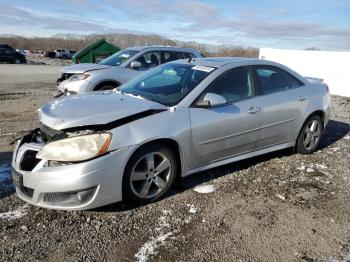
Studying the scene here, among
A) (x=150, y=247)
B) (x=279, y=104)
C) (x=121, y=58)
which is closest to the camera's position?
(x=150, y=247)

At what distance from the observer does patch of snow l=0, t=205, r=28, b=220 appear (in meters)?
3.93

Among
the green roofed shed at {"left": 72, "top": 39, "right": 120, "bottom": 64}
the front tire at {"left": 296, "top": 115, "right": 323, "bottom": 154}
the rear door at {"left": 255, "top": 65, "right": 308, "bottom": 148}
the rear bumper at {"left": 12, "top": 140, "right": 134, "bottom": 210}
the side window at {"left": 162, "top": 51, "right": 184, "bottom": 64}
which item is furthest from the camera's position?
the green roofed shed at {"left": 72, "top": 39, "right": 120, "bottom": 64}

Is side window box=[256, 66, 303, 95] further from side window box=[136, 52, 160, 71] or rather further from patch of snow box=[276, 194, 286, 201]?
side window box=[136, 52, 160, 71]

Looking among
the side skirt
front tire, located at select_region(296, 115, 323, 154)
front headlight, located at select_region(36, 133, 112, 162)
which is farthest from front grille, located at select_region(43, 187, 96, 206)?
front tire, located at select_region(296, 115, 323, 154)

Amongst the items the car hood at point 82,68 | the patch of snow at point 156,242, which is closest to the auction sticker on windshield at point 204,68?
the patch of snow at point 156,242

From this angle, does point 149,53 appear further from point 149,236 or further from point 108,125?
point 149,236

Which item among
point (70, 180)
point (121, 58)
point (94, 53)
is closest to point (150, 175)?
point (70, 180)

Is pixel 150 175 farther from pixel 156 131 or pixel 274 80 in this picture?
pixel 274 80

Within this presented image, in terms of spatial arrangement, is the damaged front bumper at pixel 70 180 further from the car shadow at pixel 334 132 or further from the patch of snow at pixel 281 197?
the car shadow at pixel 334 132

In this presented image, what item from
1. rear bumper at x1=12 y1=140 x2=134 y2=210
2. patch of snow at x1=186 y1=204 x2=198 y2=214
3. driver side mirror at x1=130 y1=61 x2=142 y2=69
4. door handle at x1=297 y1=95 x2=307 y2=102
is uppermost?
driver side mirror at x1=130 y1=61 x2=142 y2=69

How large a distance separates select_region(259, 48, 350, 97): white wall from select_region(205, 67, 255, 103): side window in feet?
45.0

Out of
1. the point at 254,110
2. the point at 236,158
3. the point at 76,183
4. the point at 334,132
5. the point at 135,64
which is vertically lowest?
the point at 334,132

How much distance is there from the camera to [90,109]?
13.6 ft

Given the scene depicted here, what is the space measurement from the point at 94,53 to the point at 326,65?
11.4 meters
